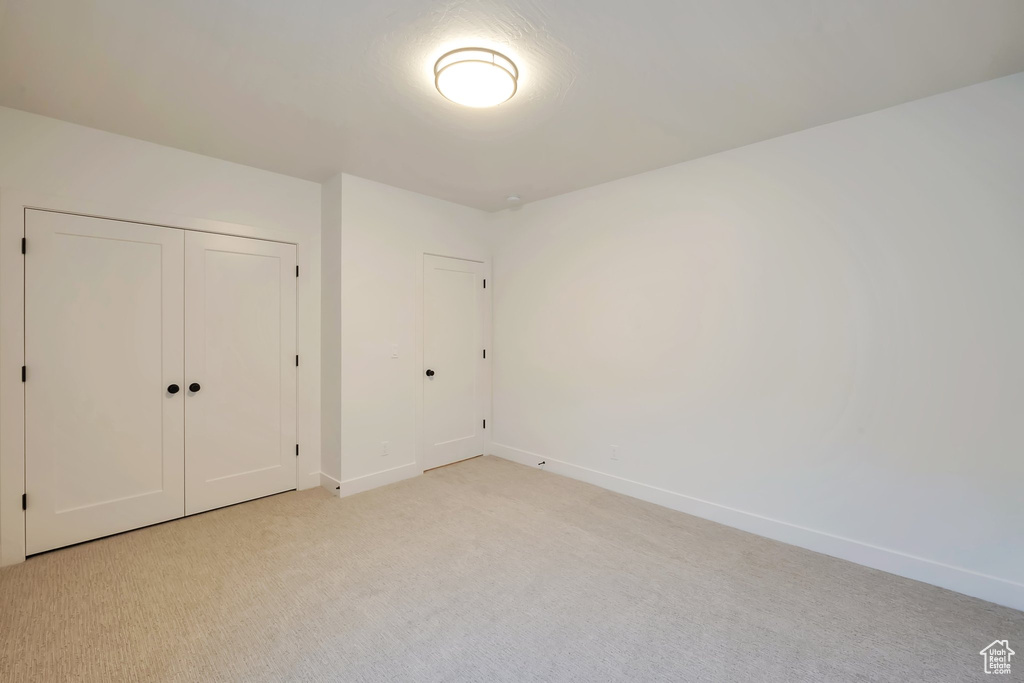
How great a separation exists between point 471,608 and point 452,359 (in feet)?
8.83

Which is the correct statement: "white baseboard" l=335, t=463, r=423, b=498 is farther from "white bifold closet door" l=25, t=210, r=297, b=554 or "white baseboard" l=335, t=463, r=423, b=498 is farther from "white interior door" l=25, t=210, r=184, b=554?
"white interior door" l=25, t=210, r=184, b=554

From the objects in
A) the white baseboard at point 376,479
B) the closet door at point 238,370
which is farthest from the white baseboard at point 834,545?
the closet door at point 238,370

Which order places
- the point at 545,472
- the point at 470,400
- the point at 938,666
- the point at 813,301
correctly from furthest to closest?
the point at 470,400
the point at 545,472
the point at 813,301
the point at 938,666

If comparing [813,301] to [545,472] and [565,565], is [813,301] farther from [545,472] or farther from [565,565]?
[545,472]

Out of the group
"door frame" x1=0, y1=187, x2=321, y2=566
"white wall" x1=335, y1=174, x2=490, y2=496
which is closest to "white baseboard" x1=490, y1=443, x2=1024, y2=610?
"white wall" x1=335, y1=174, x2=490, y2=496

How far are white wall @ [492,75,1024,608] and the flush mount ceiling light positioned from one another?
1.85m

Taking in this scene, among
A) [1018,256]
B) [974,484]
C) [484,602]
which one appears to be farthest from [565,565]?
[1018,256]

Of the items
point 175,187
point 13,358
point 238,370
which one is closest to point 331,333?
point 238,370

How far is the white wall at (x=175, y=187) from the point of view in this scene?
2.70 meters

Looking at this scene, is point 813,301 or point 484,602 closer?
point 484,602

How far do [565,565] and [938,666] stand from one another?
168cm

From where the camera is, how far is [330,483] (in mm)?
3840

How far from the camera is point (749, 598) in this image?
2334 millimetres

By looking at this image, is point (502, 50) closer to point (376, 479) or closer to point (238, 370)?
point (238, 370)
